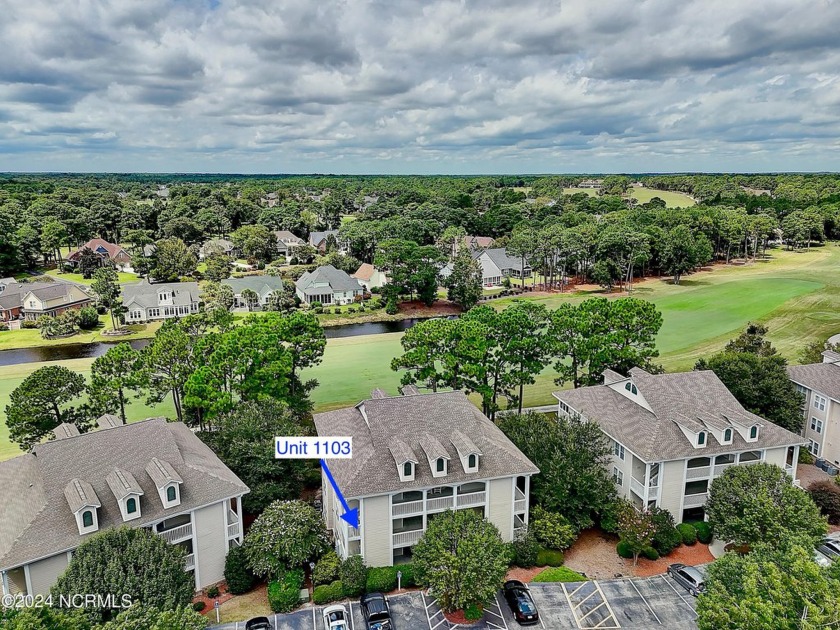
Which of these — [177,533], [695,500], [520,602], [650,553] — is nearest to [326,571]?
[177,533]

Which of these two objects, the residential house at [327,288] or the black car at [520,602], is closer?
the black car at [520,602]

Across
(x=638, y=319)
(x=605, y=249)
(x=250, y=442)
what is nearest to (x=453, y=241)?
(x=605, y=249)

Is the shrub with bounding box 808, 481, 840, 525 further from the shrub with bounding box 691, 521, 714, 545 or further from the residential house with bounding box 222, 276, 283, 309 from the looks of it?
the residential house with bounding box 222, 276, 283, 309

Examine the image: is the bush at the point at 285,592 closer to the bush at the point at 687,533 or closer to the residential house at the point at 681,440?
the residential house at the point at 681,440

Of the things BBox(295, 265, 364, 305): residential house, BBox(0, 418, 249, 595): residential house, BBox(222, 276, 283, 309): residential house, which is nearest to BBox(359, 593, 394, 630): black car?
BBox(0, 418, 249, 595): residential house

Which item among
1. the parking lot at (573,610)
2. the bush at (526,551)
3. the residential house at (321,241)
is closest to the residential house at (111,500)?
the parking lot at (573,610)

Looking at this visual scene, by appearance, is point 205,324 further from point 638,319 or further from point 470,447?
point 638,319
